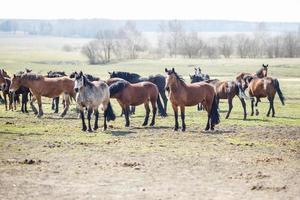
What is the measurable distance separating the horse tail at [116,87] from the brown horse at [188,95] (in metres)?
2.20

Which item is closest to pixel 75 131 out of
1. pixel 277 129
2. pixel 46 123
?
pixel 46 123

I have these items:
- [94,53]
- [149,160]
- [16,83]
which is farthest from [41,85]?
[94,53]

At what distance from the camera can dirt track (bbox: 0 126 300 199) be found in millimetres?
10516

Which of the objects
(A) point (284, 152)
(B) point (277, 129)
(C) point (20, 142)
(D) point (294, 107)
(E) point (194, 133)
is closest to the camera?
(A) point (284, 152)

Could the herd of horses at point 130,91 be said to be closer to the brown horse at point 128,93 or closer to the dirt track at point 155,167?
the brown horse at point 128,93

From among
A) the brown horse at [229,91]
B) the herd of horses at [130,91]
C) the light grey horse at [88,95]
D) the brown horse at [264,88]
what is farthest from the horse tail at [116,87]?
the brown horse at [264,88]

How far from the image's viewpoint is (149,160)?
13422mm

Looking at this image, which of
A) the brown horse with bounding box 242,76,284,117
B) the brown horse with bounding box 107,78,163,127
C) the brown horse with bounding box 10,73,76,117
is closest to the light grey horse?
the brown horse with bounding box 107,78,163,127

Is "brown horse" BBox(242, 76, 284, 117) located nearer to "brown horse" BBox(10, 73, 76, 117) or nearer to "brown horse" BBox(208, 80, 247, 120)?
"brown horse" BBox(208, 80, 247, 120)

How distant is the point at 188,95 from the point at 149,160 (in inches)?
218

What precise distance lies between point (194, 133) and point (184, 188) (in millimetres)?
7314

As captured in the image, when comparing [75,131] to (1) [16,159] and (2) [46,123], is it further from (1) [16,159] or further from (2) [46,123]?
(1) [16,159]

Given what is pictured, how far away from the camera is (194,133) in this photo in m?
18.0

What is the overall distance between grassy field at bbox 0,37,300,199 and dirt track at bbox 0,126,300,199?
0.02m
